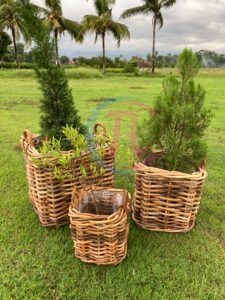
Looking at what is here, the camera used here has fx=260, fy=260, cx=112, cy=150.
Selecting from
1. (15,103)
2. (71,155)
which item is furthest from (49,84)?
(15,103)

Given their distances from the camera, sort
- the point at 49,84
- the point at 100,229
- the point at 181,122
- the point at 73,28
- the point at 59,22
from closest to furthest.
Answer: the point at 100,229 → the point at 181,122 → the point at 49,84 → the point at 59,22 → the point at 73,28

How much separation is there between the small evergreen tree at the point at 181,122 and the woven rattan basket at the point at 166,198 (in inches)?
6.0

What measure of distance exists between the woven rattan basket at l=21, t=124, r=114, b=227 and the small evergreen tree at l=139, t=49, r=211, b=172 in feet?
1.15

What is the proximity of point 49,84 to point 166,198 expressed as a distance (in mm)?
1122

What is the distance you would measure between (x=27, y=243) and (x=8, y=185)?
915 millimetres

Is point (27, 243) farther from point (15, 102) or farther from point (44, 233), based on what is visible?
point (15, 102)

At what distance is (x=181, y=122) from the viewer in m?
1.69

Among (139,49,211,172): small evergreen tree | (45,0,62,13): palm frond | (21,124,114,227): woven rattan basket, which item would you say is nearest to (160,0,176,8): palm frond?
(45,0,62,13): palm frond

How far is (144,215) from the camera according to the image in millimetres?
1829

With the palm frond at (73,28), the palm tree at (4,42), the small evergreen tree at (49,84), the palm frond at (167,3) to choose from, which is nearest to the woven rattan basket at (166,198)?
the small evergreen tree at (49,84)

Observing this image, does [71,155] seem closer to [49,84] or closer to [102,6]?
[49,84]

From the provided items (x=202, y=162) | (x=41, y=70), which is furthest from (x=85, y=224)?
(x=41, y=70)

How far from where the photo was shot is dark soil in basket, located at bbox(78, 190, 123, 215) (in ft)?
5.63

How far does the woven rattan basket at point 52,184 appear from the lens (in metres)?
1.68
